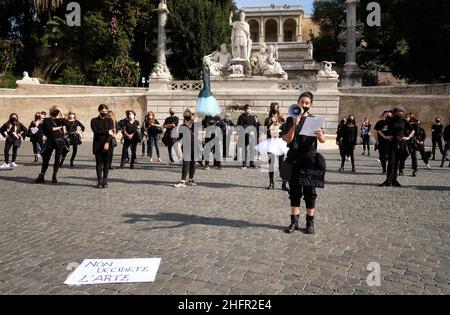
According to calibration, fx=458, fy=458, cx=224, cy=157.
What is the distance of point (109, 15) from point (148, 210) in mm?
32842

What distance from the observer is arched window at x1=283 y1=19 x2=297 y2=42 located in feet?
255

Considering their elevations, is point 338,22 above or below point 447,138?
above

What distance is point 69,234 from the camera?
6426mm

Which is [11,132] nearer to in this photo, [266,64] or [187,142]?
[187,142]

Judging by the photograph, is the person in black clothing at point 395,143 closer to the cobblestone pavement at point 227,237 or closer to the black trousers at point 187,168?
the cobblestone pavement at point 227,237

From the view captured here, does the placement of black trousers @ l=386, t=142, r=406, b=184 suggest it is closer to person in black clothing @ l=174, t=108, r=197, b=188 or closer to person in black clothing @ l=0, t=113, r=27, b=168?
person in black clothing @ l=174, t=108, r=197, b=188

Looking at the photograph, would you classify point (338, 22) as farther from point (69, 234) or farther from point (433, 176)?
point (69, 234)

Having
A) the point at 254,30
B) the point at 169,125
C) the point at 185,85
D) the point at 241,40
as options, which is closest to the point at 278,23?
the point at 254,30

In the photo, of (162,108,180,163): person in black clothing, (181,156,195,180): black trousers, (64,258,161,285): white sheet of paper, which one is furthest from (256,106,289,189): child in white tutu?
(64,258,161,285): white sheet of paper

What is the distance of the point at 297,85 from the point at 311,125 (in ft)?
73.7

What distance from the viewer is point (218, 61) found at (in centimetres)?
2981

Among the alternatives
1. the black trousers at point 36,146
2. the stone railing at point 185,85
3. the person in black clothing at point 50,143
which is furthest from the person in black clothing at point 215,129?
the stone railing at point 185,85

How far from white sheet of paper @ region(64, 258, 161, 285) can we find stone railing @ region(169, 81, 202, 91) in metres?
25.6
